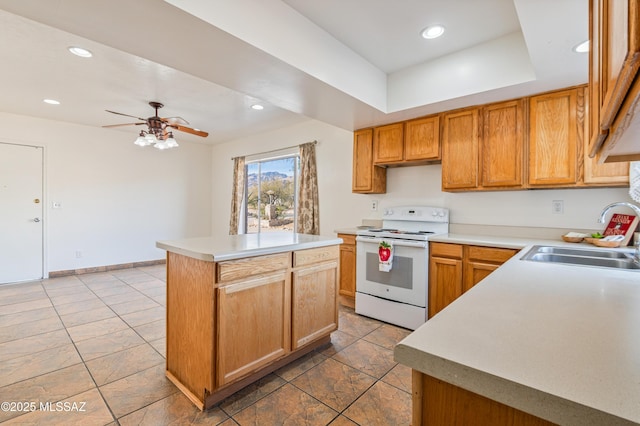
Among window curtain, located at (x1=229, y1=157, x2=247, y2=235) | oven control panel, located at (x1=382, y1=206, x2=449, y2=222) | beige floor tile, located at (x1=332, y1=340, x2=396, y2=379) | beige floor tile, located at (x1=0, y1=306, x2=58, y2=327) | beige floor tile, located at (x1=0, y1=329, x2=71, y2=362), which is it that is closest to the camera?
beige floor tile, located at (x1=332, y1=340, x2=396, y2=379)

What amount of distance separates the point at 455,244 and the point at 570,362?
91.3 inches

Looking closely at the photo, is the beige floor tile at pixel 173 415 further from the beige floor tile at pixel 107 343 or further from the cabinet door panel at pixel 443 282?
the cabinet door panel at pixel 443 282

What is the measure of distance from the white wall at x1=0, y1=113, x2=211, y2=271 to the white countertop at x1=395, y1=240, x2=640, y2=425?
6079 millimetres

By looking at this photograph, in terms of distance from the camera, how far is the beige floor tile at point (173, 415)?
1673 mm

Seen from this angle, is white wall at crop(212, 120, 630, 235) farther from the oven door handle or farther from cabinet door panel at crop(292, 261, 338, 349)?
cabinet door panel at crop(292, 261, 338, 349)

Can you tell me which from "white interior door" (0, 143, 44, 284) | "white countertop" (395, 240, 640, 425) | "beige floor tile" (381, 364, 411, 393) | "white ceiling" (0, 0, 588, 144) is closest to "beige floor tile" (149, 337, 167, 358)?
"beige floor tile" (381, 364, 411, 393)

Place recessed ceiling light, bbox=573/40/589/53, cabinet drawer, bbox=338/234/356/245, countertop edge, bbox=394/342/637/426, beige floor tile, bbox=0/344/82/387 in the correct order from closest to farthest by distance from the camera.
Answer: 1. countertop edge, bbox=394/342/637/426
2. recessed ceiling light, bbox=573/40/589/53
3. beige floor tile, bbox=0/344/82/387
4. cabinet drawer, bbox=338/234/356/245

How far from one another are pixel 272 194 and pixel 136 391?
3.93 metres

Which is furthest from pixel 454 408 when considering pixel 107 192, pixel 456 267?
pixel 107 192

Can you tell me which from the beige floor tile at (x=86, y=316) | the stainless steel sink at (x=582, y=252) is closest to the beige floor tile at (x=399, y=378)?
the stainless steel sink at (x=582, y=252)

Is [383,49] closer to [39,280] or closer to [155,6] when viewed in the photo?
[155,6]

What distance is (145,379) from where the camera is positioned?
2076mm

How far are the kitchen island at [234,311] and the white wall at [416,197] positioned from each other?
5.85ft

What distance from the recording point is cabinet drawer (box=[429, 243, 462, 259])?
2719 mm
